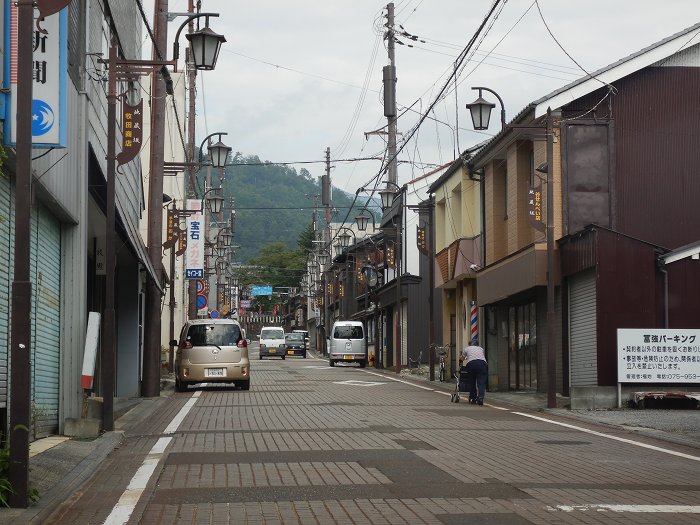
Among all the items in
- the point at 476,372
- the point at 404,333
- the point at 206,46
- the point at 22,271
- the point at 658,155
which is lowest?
the point at 476,372

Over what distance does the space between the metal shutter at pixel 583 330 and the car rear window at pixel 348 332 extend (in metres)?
29.1

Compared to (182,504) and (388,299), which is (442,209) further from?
(182,504)

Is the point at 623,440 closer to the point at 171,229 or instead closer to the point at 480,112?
the point at 480,112

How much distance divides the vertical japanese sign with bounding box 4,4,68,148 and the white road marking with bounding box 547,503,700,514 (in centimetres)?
642

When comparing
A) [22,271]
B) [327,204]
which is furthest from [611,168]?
[327,204]

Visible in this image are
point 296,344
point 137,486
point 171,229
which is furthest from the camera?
point 296,344

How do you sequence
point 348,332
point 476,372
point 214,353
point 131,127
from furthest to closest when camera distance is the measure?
point 348,332 → point 214,353 → point 476,372 → point 131,127

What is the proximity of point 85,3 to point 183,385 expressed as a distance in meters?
14.5

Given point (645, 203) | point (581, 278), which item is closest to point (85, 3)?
point (581, 278)

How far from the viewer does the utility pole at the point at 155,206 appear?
2588 centimetres

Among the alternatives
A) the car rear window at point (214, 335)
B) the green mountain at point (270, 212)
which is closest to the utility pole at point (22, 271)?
the car rear window at point (214, 335)

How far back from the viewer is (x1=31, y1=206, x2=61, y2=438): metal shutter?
14320 mm

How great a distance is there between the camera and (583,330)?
82.2 feet

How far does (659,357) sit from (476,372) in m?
3.84
